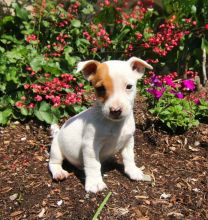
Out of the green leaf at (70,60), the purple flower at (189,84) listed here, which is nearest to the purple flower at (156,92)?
the purple flower at (189,84)

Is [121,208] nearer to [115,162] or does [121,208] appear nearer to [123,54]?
[115,162]

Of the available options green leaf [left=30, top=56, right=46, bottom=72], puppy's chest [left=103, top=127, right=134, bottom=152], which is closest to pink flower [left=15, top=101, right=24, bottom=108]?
green leaf [left=30, top=56, right=46, bottom=72]

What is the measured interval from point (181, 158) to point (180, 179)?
457 millimetres

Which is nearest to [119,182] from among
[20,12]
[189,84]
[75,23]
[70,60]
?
[70,60]

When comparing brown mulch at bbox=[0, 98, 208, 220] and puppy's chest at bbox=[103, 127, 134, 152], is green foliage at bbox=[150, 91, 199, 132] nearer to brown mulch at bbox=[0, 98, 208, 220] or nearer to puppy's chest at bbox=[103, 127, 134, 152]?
brown mulch at bbox=[0, 98, 208, 220]

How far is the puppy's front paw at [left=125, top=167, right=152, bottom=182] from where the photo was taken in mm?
4270

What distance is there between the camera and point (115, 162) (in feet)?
15.3

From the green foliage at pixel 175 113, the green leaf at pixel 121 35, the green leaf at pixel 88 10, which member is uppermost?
the green leaf at pixel 88 10

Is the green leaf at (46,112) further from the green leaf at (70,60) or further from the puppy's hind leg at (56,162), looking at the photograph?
the puppy's hind leg at (56,162)

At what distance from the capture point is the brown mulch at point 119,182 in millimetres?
3893

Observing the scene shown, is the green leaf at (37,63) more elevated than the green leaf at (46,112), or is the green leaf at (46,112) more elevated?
the green leaf at (37,63)

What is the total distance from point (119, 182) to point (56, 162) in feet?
2.23

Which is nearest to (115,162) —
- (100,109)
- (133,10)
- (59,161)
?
(59,161)

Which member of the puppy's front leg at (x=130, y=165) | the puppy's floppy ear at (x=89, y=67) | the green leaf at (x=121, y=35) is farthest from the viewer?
the green leaf at (x=121, y=35)
